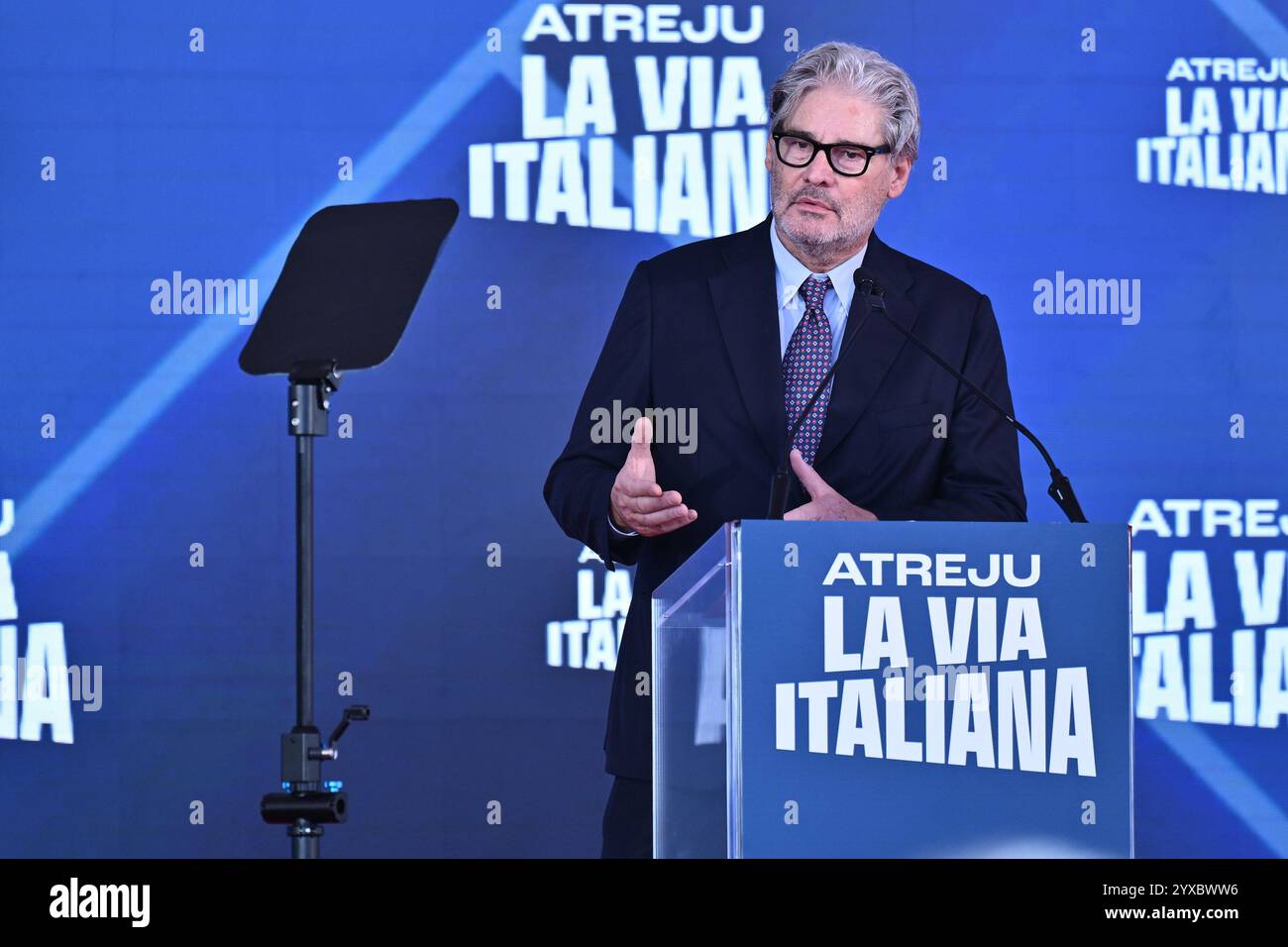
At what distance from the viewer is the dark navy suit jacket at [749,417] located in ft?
9.06

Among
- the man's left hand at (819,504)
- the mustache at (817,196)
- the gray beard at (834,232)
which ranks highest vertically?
the mustache at (817,196)

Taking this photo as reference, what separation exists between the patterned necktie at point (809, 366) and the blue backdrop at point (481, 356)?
1039mm

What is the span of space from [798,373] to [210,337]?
163 cm

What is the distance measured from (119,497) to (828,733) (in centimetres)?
251

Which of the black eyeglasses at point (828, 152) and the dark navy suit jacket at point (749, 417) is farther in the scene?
the black eyeglasses at point (828, 152)

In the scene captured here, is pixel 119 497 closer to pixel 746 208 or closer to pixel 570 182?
pixel 570 182

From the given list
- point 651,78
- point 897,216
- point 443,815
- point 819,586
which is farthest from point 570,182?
point 819,586

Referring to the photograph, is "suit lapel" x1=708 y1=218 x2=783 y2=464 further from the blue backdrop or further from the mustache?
the blue backdrop

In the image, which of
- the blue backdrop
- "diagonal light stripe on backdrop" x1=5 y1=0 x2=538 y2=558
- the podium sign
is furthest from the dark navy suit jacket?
"diagonal light stripe on backdrop" x1=5 y1=0 x2=538 y2=558

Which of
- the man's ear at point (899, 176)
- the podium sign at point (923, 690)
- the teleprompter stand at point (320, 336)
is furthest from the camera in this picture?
the man's ear at point (899, 176)

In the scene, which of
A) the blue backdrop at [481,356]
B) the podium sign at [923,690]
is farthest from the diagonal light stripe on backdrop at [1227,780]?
the podium sign at [923,690]

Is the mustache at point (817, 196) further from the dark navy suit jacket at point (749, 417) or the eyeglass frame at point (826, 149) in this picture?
the dark navy suit jacket at point (749, 417)

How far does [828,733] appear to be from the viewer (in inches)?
70.9

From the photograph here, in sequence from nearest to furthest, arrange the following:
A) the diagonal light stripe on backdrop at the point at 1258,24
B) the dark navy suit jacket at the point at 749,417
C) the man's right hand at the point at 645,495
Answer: the man's right hand at the point at 645,495 → the dark navy suit jacket at the point at 749,417 → the diagonal light stripe on backdrop at the point at 1258,24
